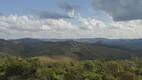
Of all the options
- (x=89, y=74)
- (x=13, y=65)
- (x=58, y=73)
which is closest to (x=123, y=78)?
(x=89, y=74)

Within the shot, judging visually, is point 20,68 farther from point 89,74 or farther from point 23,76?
point 89,74

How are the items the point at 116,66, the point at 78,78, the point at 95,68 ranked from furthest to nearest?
the point at 116,66 < the point at 95,68 < the point at 78,78

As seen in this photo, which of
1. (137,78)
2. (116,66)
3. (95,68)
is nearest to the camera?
(137,78)

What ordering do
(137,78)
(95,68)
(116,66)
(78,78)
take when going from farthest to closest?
(116,66)
(95,68)
(137,78)
(78,78)

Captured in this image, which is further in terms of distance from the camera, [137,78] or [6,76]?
[6,76]

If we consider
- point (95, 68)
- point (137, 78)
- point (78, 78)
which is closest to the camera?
point (78, 78)

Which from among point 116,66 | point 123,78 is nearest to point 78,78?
point 123,78

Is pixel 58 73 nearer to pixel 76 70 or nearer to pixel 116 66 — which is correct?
pixel 76 70

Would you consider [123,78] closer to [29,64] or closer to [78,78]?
[78,78]

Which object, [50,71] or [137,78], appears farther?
[137,78]
